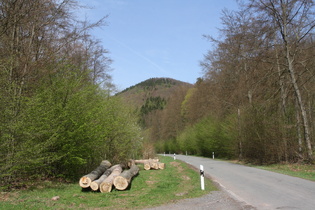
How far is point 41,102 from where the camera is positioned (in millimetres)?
10781

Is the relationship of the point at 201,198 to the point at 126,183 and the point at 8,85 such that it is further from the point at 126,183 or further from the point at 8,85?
the point at 8,85

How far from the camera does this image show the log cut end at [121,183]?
414 inches

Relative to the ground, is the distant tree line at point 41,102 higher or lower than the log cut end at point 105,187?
higher

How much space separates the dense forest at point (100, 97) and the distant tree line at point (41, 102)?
4 cm

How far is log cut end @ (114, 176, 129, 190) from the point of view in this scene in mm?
10508

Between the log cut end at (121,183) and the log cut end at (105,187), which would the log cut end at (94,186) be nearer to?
the log cut end at (105,187)

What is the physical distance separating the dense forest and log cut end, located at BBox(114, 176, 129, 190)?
2.28 metres

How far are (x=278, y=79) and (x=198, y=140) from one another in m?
23.6

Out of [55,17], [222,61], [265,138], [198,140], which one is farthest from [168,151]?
[55,17]

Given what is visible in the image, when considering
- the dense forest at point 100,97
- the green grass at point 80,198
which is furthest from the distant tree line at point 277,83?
the green grass at point 80,198

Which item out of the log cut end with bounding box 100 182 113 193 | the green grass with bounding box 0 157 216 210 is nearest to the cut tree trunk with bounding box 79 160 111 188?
the green grass with bounding box 0 157 216 210

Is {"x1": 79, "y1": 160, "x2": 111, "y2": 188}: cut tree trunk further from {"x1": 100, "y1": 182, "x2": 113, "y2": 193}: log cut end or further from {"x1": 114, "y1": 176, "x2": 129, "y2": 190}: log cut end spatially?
{"x1": 114, "y1": 176, "x2": 129, "y2": 190}: log cut end

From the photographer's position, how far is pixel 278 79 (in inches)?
788

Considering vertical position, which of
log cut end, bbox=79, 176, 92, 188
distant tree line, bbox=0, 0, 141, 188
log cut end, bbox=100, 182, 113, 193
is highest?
distant tree line, bbox=0, 0, 141, 188
